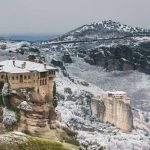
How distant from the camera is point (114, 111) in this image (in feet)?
625

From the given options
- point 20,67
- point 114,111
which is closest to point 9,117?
point 20,67

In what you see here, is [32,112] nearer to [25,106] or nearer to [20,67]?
[25,106]

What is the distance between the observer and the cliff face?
184 meters

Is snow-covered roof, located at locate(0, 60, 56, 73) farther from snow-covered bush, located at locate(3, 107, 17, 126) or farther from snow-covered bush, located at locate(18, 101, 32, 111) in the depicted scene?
snow-covered bush, located at locate(3, 107, 17, 126)

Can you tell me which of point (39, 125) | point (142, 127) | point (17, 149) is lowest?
point (142, 127)

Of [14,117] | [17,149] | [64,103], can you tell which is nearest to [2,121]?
[14,117]

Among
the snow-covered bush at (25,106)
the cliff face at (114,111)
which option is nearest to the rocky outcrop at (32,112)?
the snow-covered bush at (25,106)

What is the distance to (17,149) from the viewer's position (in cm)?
3925

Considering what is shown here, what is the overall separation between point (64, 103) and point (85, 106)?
7.78 meters

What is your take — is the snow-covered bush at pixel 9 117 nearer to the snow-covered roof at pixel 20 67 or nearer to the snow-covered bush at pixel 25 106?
the snow-covered bush at pixel 25 106

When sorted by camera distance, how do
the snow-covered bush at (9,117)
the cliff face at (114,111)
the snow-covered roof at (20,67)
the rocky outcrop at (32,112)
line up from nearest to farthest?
the snow-covered bush at (9,117) → the rocky outcrop at (32,112) → the snow-covered roof at (20,67) → the cliff face at (114,111)

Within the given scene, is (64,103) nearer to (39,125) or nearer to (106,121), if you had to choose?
(106,121)

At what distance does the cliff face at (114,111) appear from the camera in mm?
184500

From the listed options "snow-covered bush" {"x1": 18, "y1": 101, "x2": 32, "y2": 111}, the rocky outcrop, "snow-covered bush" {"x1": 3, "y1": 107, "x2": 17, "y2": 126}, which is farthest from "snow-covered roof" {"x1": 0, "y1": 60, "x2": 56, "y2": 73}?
"snow-covered bush" {"x1": 3, "y1": 107, "x2": 17, "y2": 126}
